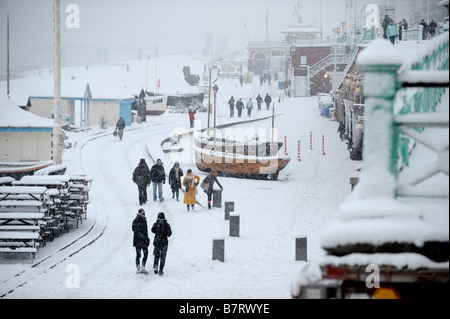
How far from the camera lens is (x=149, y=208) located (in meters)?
22.0

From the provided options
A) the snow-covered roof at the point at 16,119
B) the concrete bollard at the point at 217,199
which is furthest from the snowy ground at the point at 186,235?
the snow-covered roof at the point at 16,119

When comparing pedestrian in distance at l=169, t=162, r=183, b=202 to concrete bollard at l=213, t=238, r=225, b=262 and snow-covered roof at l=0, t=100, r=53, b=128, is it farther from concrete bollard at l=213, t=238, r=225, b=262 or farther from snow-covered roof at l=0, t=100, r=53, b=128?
snow-covered roof at l=0, t=100, r=53, b=128

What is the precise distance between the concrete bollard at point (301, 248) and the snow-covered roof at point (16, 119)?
58.5 ft

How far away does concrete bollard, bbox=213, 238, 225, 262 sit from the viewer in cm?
1537

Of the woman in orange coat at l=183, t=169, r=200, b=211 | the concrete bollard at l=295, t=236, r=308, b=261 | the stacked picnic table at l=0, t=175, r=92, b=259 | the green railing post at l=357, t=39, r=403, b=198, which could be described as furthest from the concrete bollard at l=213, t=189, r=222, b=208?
the green railing post at l=357, t=39, r=403, b=198

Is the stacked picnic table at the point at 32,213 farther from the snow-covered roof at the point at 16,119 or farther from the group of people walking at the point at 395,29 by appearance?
the group of people walking at the point at 395,29

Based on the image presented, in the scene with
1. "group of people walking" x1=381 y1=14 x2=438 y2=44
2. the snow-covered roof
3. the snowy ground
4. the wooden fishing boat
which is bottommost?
the snowy ground

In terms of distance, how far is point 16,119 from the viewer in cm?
3044

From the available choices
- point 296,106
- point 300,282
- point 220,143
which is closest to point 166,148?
point 220,143

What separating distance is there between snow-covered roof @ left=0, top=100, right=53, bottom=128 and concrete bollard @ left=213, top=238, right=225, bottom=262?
1690 centimetres

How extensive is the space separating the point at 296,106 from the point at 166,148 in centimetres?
2384
